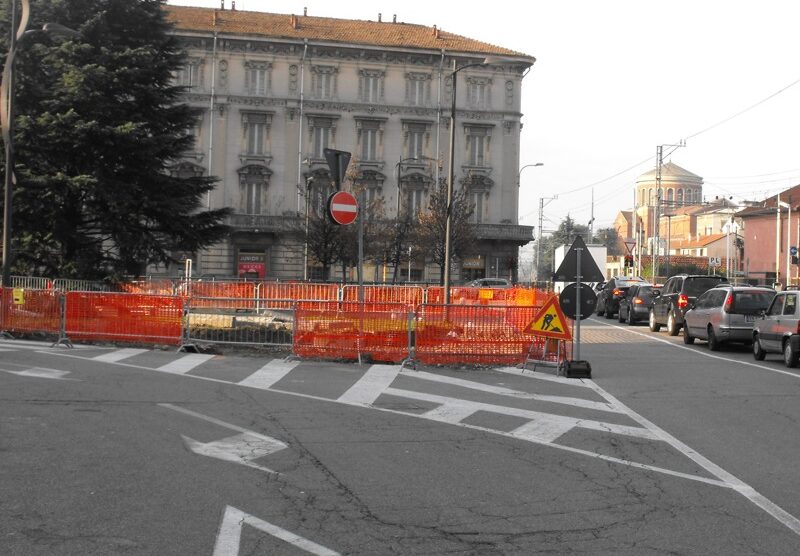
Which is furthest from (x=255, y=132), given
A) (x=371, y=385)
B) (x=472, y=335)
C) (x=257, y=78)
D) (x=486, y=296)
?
(x=371, y=385)

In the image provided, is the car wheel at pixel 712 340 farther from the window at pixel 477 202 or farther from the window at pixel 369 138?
the window at pixel 369 138

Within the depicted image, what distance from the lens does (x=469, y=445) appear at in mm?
9438

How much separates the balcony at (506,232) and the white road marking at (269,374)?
164 feet

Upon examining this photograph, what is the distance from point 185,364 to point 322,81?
2045 inches

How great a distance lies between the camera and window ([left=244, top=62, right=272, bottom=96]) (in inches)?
2552

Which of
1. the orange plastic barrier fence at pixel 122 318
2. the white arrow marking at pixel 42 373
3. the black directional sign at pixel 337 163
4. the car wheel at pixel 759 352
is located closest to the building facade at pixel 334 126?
the car wheel at pixel 759 352

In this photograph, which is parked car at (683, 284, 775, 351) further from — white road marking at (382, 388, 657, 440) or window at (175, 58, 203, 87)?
window at (175, 58, 203, 87)

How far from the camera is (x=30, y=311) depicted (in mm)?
20188

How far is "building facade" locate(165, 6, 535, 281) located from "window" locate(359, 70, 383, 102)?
2.9 inches

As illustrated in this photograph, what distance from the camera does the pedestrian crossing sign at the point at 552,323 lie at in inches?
655

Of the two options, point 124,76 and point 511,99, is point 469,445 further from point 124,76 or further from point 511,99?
point 511,99

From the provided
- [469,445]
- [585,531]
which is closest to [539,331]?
[469,445]

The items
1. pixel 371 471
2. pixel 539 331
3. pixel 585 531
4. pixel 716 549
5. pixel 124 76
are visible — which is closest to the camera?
pixel 716 549

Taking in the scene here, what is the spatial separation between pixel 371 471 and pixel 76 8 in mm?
28576
